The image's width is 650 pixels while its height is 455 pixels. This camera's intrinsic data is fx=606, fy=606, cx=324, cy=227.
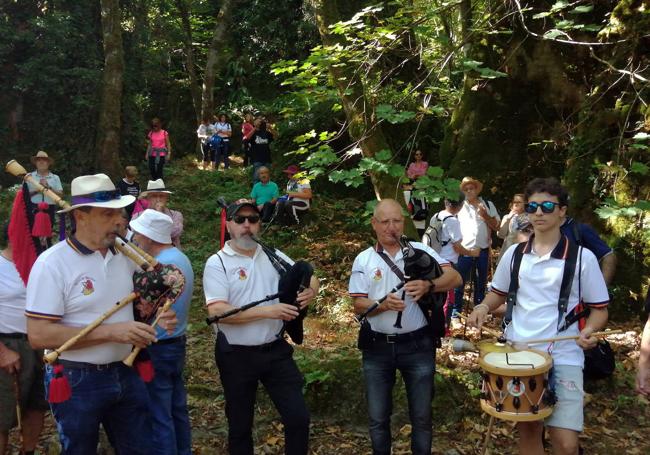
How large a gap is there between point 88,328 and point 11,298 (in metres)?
1.43

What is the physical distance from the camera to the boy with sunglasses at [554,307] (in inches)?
151

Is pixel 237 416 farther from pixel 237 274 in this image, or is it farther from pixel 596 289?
pixel 596 289

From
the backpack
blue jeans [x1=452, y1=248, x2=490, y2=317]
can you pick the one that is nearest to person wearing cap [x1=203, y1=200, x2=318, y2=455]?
the backpack

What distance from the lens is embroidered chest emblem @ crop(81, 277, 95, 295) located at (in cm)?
347

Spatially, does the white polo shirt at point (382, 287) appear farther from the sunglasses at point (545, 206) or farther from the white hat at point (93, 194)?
the white hat at point (93, 194)

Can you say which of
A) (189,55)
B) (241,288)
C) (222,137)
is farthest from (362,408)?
(189,55)

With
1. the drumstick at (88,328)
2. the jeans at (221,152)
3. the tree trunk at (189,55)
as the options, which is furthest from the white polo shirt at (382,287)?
the tree trunk at (189,55)

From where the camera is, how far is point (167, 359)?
15.3ft

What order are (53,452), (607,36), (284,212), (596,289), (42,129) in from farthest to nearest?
1. (42,129)
2. (284,212)
3. (607,36)
4. (53,452)
5. (596,289)

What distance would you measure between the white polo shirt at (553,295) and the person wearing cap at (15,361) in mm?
3557

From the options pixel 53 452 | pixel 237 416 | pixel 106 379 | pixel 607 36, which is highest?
pixel 607 36

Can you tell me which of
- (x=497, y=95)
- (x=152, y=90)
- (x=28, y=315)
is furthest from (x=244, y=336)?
(x=152, y=90)

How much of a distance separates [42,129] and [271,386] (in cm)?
1738

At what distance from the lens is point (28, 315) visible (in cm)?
336
